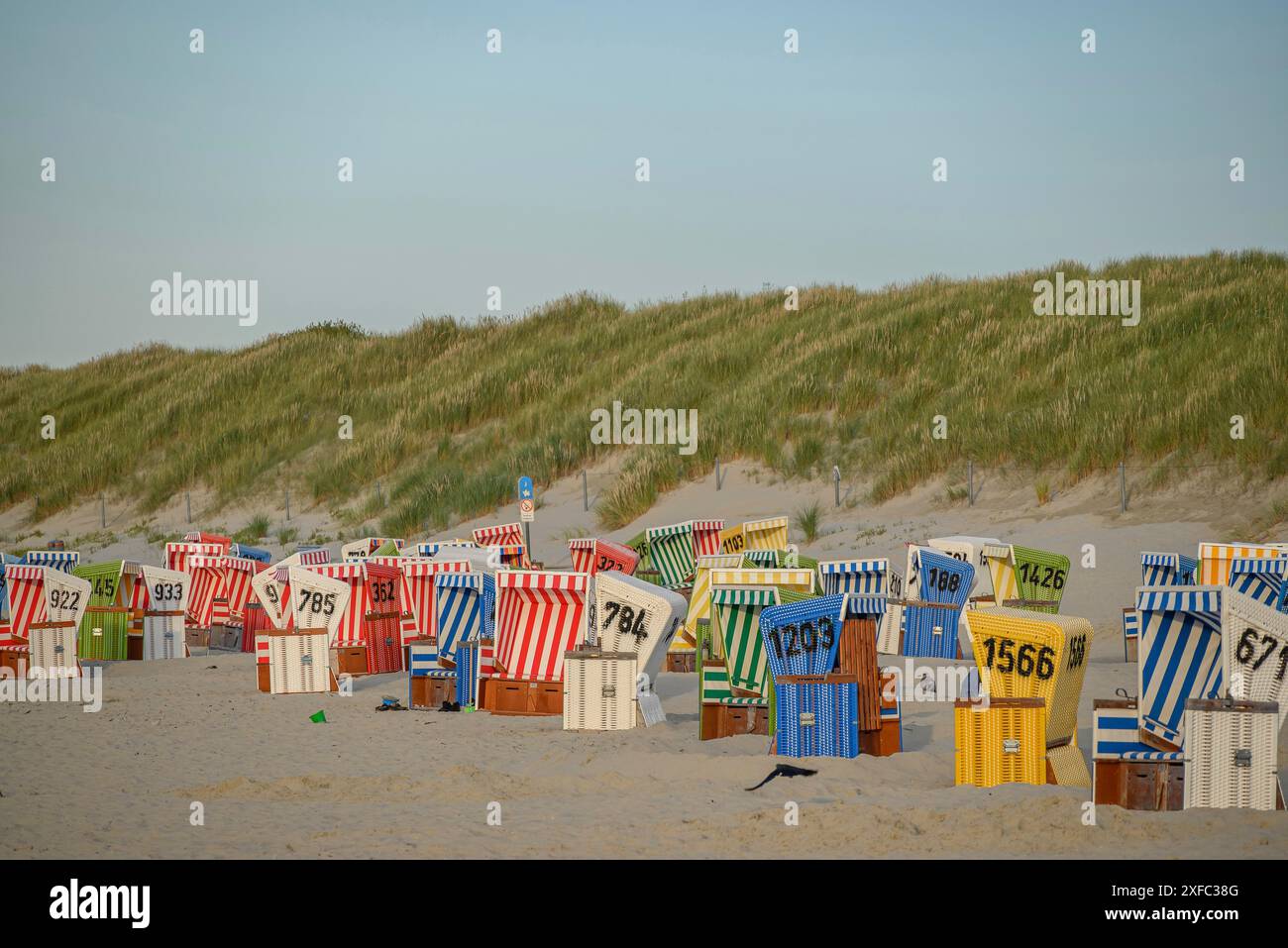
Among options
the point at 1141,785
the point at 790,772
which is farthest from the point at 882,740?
the point at 1141,785

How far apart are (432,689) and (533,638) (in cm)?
124

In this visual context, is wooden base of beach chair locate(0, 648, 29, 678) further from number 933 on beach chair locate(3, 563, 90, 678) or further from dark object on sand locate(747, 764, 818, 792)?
dark object on sand locate(747, 764, 818, 792)

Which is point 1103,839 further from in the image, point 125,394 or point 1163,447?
point 125,394

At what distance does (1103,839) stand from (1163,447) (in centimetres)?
2193

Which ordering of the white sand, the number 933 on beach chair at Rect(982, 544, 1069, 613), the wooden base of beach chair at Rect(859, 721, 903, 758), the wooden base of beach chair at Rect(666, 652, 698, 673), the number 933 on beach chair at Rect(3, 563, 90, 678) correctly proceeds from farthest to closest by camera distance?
the number 933 on beach chair at Rect(982, 544, 1069, 613)
the wooden base of beach chair at Rect(666, 652, 698, 673)
the number 933 on beach chair at Rect(3, 563, 90, 678)
the wooden base of beach chair at Rect(859, 721, 903, 758)
the white sand

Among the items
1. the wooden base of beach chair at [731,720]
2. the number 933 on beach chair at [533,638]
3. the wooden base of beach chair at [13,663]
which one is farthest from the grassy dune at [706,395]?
the wooden base of beach chair at [13,663]

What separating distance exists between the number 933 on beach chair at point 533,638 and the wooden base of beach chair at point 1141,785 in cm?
606

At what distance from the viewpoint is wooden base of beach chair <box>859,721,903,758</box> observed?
10.5m

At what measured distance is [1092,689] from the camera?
44.7 ft

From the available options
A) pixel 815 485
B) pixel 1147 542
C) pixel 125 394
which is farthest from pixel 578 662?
pixel 125 394

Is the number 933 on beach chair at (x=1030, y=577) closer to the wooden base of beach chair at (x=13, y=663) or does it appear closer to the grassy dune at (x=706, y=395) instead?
the grassy dune at (x=706, y=395)

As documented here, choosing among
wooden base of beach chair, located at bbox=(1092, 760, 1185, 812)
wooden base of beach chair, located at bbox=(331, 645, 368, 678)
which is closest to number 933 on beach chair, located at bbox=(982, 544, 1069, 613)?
wooden base of beach chair, located at bbox=(331, 645, 368, 678)

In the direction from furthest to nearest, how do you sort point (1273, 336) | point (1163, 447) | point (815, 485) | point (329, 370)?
point (329, 370), point (815, 485), point (1273, 336), point (1163, 447)

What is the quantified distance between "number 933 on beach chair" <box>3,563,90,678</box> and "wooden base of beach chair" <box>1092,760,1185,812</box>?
41.8ft
